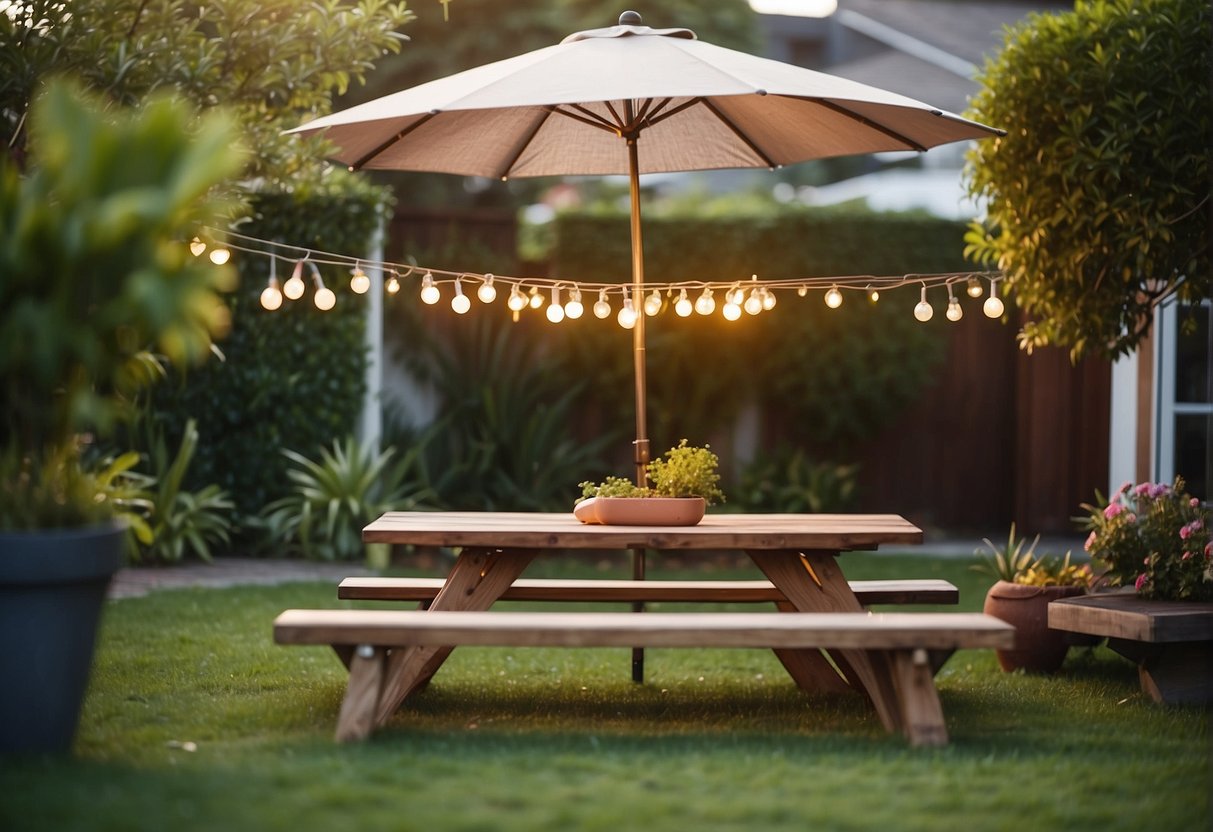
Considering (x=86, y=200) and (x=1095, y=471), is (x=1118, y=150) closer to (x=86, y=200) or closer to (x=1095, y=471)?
(x=86, y=200)

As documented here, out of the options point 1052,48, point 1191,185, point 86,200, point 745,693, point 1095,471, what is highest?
point 1052,48

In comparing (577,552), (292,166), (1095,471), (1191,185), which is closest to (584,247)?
(577,552)

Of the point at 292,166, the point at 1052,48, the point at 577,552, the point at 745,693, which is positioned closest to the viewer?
the point at 745,693

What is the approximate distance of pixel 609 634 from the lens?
3891 millimetres

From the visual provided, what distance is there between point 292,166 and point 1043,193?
11.4 feet

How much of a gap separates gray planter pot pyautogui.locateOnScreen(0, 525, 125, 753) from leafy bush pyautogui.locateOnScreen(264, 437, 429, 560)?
4496 millimetres

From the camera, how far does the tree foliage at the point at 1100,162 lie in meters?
5.41

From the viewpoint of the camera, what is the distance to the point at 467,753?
391cm

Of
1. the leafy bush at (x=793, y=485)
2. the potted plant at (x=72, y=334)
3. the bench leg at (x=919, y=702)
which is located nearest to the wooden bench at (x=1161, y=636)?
the bench leg at (x=919, y=702)

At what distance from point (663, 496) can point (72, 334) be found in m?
2.12

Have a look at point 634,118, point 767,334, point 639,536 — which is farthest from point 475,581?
point 767,334

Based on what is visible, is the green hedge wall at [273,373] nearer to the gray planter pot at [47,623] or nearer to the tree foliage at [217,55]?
the tree foliage at [217,55]

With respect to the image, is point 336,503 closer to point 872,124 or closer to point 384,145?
point 384,145

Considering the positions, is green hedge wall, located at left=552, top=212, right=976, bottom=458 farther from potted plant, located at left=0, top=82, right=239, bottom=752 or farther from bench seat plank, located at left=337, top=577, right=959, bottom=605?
potted plant, located at left=0, top=82, right=239, bottom=752
